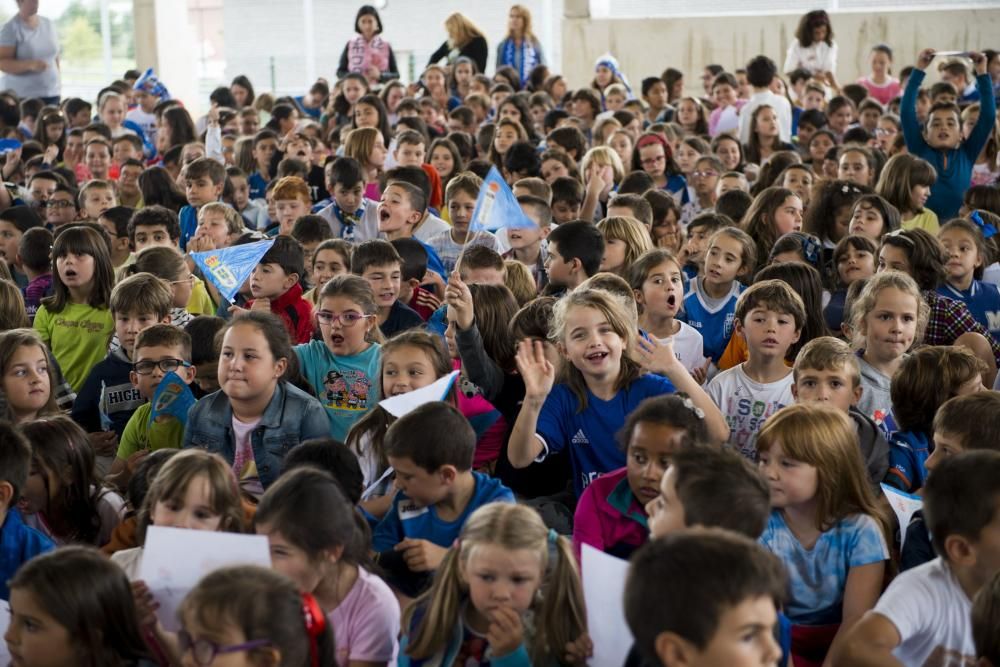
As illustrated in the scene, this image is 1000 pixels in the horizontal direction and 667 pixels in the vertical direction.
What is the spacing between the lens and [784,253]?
20.2 feet

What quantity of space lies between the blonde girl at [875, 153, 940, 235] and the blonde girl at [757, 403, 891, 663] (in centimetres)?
459

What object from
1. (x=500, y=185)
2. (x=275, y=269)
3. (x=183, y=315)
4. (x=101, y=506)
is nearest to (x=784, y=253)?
(x=500, y=185)

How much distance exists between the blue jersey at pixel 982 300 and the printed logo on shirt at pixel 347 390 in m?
2.75

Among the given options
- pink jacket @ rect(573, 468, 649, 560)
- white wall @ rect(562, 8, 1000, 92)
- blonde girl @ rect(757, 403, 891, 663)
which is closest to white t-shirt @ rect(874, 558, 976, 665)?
blonde girl @ rect(757, 403, 891, 663)

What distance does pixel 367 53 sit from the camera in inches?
567

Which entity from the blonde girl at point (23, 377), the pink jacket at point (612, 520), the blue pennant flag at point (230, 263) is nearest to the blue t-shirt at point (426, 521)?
the pink jacket at point (612, 520)

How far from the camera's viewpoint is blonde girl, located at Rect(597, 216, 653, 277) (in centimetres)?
618

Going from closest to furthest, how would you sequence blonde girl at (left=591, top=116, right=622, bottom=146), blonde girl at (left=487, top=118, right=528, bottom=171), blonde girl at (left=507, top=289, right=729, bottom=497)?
blonde girl at (left=507, top=289, right=729, bottom=497) < blonde girl at (left=487, top=118, right=528, bottom=171) < blonde girl at (left=591, top=116, right=622, bottom=146)

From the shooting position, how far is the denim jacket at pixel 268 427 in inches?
167

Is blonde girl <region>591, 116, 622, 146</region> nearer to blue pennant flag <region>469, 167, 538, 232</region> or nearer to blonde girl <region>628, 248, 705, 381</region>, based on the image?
blue pennant flag <region>469, 167, 538, 232</region>

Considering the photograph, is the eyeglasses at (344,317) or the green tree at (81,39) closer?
the eyeglasses at (344,317)

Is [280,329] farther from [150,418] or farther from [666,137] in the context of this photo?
[666,137]

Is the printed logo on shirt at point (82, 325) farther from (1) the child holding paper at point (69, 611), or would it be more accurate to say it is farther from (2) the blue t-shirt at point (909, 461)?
(2) the blue t-shirt at point (909, 461)

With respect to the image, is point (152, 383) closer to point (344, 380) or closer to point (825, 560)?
point (344, 380)
